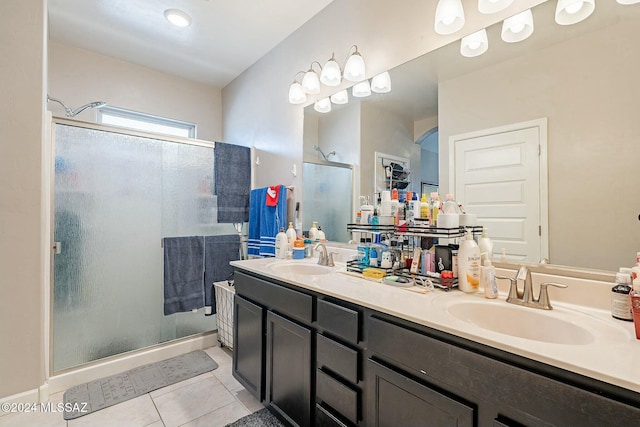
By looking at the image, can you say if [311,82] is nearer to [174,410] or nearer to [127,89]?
[127,89]

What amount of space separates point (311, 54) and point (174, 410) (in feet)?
8.40

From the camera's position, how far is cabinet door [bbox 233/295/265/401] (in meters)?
1.61

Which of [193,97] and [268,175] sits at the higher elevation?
[193,97]

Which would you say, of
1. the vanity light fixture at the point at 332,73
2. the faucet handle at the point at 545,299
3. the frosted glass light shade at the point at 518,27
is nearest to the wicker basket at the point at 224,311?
the vanity light fixture at the point at 332,73

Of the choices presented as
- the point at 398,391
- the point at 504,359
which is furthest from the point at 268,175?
the point at 504,359

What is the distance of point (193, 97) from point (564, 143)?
340 centimetres

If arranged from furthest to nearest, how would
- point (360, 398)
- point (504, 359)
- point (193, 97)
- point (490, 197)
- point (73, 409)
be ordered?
point (193, 97), point (73, 409), point (490, 197), point (360, 398), point (504, 359)

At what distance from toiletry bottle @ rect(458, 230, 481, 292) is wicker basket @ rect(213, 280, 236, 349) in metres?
1.72

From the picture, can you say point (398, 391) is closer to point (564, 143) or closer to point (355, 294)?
point (355, 294)

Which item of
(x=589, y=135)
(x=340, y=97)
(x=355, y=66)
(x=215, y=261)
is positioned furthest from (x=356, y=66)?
(x=215, y=261)

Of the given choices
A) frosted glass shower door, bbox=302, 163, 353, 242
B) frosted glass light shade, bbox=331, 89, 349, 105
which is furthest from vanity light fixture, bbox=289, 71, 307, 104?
frosted glass shower door, bbox=302, 163, 353, 242

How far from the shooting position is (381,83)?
5.86 feet

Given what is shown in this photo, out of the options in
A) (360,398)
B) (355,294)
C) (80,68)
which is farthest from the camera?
(80,68)

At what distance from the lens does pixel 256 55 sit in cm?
279
